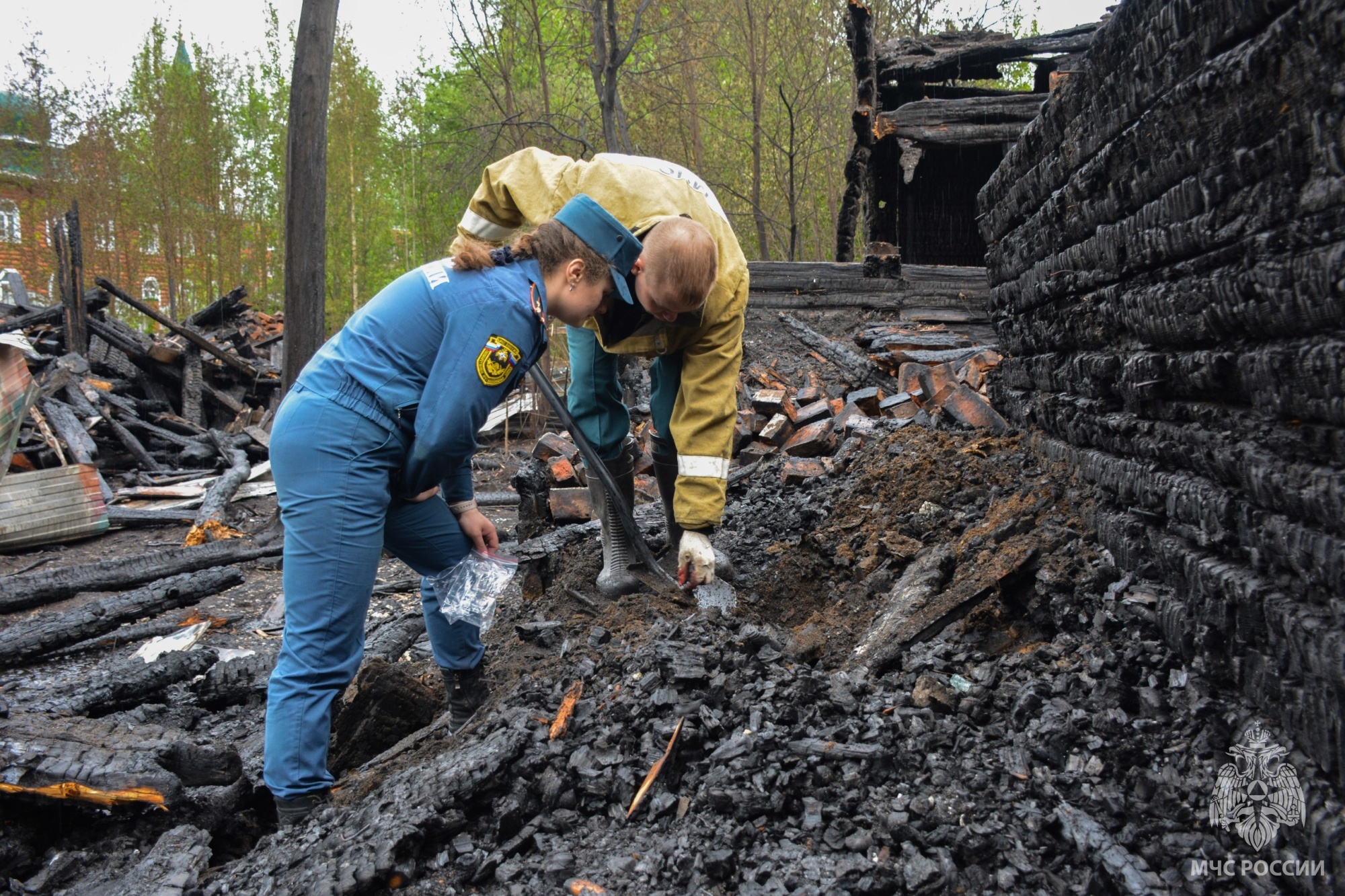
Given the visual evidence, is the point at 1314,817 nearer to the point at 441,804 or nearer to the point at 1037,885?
the point at 1037,885

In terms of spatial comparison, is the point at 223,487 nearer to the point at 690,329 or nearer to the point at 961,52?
the point at 690,329

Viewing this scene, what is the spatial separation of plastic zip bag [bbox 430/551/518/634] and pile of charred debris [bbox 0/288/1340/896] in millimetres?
332

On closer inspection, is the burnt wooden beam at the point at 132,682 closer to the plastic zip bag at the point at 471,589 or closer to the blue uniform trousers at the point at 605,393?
the plastic zip bag at the point at 471,589

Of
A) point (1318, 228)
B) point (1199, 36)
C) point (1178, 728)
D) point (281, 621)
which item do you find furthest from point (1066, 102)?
point (281, 621)

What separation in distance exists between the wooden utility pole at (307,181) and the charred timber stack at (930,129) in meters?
5.70

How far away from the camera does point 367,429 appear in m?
2.51

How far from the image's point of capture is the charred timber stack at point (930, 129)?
9.16 metres

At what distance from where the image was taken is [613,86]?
12.4m

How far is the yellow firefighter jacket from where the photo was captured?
3.35m

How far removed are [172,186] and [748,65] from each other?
46.1 feet

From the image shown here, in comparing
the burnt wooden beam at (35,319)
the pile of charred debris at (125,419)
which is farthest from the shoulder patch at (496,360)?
the burnt wooden beam at (35,319)

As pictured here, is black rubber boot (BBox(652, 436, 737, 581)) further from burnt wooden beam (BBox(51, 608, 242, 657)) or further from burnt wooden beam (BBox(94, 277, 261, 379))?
burnt wooden beam (BBox(94, 277, 261, 379))

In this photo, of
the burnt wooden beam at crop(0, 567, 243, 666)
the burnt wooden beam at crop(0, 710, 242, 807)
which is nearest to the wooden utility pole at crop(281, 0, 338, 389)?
the burnt wooden beam at crop(0, 567, 243, 666)

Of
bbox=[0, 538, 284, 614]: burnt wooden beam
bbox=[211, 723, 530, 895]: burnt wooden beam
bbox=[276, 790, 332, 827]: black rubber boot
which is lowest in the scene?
bbox=[276, 790, 332, 827]: black rubber boot
